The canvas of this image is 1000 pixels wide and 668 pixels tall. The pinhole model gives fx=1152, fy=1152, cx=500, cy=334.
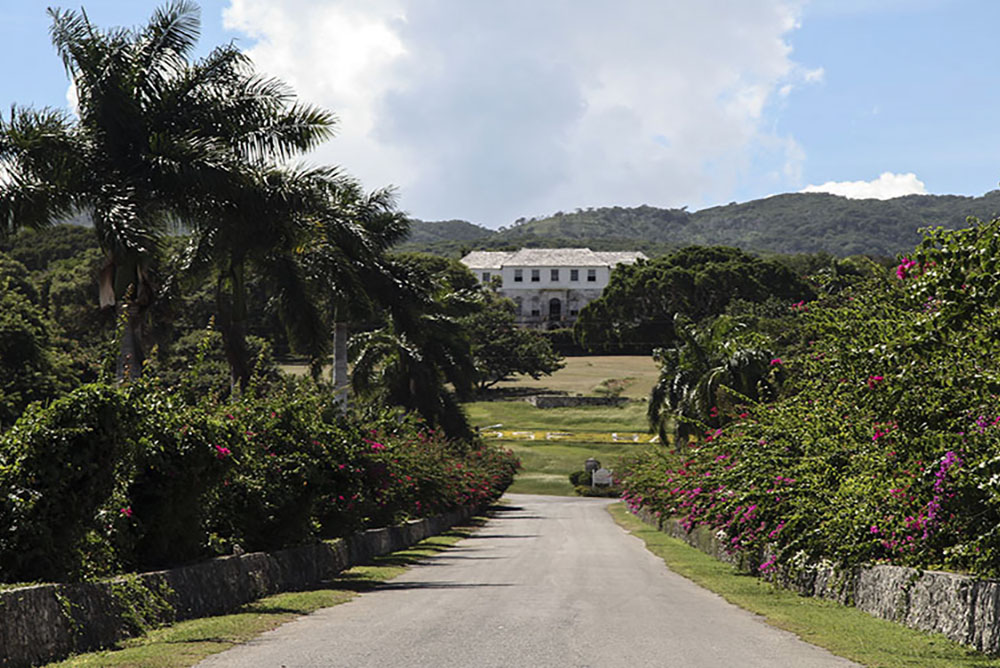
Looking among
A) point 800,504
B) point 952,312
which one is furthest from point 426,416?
point 952,312

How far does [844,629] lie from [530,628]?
13.0 feet

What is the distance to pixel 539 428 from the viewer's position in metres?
95.8

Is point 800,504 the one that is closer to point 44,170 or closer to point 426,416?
point 44,170

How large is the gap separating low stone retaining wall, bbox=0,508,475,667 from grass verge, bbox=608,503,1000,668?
6968 millimetres

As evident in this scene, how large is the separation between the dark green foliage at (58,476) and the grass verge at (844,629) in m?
7.45

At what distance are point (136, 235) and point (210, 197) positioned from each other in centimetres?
230

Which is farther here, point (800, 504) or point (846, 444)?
point (800, 504)

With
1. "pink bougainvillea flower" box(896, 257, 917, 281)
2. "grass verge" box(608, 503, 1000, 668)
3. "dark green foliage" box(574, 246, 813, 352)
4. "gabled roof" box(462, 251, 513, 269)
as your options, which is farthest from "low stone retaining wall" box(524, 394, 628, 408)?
"pink bougainvillea flower" box(896, 257, 917, 281)

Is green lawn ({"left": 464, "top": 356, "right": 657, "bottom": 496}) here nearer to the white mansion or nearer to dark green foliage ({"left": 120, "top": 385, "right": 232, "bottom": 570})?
the white mansion

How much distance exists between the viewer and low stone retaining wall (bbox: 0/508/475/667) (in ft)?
30.3

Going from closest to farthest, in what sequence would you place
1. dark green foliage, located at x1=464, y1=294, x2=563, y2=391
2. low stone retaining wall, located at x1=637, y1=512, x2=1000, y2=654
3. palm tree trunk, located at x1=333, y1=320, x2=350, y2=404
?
1. low stone retaining wall, located at x1=637, y1=512, x2=1000, y2=654
2. palm tree trunk, located at x1=333, y1=320, x2=350, y2=404
3. dark green foliage, located at x1=464, y1=294, x2=563, y2=391

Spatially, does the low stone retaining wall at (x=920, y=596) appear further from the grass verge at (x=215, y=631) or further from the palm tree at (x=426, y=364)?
the palm tree at (x=426, y=364)

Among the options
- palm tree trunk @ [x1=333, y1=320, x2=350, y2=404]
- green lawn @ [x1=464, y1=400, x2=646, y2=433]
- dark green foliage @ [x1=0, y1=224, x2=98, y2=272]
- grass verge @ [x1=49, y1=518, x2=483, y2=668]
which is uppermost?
dark green foliage @ [x1=0, y1=224, x2=98, y2=272]

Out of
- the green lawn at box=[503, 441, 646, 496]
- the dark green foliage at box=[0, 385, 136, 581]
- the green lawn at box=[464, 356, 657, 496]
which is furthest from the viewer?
the green lawn at box=[464, 356, 657, 496]
